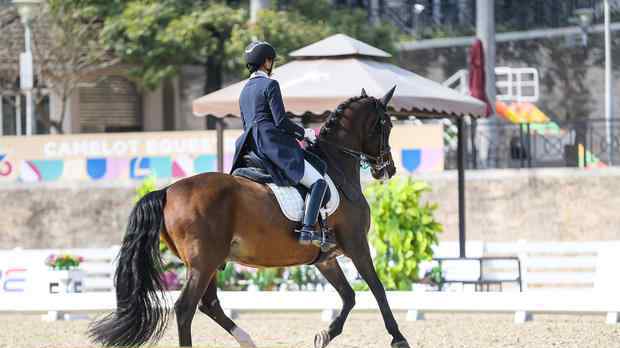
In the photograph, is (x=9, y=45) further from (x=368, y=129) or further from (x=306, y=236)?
(x=306, y=236)

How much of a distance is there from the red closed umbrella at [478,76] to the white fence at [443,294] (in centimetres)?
607

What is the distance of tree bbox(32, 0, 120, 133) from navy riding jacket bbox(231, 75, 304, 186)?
20.0 meters

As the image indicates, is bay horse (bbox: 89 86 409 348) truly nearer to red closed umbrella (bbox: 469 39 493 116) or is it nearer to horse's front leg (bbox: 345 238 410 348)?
horse's front leg (bbox: 345 238 410 348)

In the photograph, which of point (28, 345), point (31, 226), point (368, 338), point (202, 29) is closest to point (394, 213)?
point (368, 338)

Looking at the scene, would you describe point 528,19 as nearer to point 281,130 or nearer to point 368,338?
point 368,338

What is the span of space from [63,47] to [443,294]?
55.4ft

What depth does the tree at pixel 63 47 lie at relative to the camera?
31.3 meters

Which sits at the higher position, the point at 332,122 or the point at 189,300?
the point at 332,122

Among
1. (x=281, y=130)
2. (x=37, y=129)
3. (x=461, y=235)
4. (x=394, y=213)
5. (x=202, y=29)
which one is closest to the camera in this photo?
(x=281, y=130)

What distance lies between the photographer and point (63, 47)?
103 ft

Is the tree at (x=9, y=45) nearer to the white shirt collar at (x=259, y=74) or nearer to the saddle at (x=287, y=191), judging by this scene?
the white shirt collar at (x=259, y=74)

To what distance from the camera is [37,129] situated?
34781mm

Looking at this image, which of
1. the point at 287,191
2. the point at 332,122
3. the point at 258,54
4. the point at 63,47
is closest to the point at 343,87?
the point at 332,122

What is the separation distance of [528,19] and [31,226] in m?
15.7
